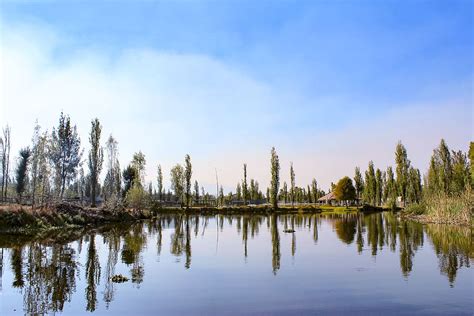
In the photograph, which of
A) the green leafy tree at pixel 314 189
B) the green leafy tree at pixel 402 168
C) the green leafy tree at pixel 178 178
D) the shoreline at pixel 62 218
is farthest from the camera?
the green leafy tree at pixel 314 189

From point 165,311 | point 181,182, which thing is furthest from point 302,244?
point 181,182

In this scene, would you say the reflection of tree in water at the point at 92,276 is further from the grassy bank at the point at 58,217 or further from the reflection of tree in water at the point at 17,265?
the grassy bank at the point at 58,217

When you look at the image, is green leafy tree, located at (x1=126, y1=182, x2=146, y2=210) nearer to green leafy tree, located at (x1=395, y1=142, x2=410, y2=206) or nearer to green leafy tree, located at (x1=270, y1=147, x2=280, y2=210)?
green leafy tree, located at (x1=270, y1=147, x2=280, y2=210)

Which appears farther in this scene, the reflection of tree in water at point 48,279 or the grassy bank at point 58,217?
the grassy bank at point 58,217

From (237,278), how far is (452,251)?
40.6ft

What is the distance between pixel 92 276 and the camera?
1497 centimetres

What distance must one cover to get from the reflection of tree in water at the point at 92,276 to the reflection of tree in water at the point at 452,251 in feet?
36.8

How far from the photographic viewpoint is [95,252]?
68.9 ft

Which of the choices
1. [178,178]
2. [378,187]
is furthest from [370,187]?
[178,178]

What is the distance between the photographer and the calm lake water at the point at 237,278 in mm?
11086

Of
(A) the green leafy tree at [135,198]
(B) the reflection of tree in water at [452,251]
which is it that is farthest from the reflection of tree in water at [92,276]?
(A) the green leafy tree at [135,198]

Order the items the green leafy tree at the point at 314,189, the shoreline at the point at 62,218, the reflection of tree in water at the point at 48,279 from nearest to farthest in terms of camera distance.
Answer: the reflection of tree in water at the point at 48,279
the shoreline at the point at 62,218
the green leafy tree at the point at 314,189

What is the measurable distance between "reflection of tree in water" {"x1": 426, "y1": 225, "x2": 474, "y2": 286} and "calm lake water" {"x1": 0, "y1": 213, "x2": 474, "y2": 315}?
4 cm

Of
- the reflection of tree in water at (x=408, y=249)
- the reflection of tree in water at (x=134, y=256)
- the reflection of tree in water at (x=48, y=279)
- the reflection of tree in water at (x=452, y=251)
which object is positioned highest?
the reflection of tree in water at (x=48, y=279)
